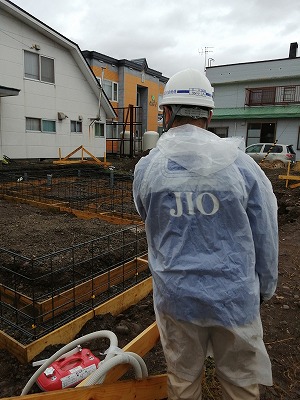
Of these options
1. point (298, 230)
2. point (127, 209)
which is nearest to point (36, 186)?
point (127, 209)

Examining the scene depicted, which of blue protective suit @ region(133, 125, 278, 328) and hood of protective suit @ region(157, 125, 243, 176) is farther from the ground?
hood of protective suit @ region(157, 125, 243, 176)

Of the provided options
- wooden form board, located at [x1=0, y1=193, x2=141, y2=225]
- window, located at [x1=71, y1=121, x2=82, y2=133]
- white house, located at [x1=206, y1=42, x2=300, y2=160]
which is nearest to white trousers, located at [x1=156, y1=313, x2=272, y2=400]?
wooden form board, located at [x1=0, y1=193, x2=141, y2=225]

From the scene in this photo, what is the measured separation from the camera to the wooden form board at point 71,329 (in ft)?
7.94

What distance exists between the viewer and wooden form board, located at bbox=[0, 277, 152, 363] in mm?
2420

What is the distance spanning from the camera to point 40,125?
46.7ft

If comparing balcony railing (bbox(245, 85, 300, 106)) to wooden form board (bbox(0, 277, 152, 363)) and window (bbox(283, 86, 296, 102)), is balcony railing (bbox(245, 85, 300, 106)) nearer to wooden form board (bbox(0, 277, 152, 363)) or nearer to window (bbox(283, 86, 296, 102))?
window (bbox(283, 86, 296, 102))

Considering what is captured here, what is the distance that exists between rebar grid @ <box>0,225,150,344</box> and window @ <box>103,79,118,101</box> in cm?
1899

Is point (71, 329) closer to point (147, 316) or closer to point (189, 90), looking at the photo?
point (147, 316)

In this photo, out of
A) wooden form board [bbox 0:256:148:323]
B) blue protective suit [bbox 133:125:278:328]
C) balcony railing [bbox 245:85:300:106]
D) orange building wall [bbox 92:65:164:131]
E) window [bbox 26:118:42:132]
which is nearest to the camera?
blue protective suit [bbox 133:125:278:328]

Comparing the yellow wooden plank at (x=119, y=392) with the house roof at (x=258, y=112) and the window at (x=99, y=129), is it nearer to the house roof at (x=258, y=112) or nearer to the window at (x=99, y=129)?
the window at (x=99, y=129)

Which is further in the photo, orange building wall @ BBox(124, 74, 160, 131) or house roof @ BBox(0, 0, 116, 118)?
orange building wall @ BBox(124, 74, 160, 131)

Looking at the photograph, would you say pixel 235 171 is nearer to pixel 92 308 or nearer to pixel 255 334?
pixel 255 334

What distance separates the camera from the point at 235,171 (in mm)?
1408

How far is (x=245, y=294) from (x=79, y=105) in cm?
1598
